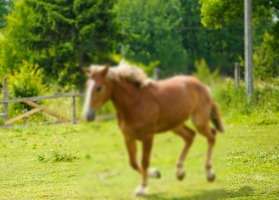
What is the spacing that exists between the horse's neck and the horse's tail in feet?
1.17

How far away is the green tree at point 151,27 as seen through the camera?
444 cm

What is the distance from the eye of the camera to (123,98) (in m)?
3.44

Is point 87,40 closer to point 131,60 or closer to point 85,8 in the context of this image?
point 85,8

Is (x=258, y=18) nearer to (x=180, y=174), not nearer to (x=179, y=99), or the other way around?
(x=180, y=174)

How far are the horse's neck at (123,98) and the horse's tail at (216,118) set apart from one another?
0.36 m

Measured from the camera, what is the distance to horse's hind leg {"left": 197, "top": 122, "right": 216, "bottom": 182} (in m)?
3.61

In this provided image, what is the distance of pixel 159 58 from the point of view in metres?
4.15

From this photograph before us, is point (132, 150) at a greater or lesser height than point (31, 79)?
greater

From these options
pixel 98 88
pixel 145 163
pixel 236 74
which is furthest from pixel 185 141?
pixel 236 74

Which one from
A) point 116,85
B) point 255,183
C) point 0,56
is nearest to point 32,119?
point 255,183

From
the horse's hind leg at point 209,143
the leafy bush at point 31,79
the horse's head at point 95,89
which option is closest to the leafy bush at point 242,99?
the horse's hind leg at point 209,143

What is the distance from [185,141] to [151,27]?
1295 mm

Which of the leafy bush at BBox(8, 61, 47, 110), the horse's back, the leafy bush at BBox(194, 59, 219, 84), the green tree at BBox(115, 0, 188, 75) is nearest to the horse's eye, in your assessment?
the horse's back

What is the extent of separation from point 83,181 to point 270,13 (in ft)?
15.2
